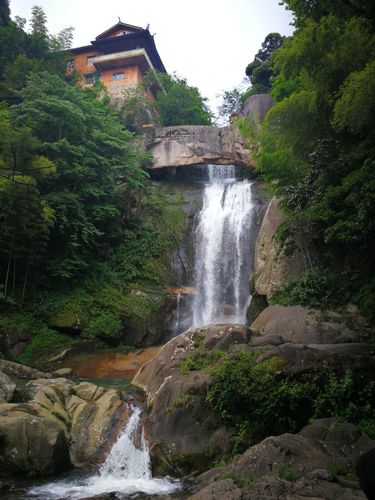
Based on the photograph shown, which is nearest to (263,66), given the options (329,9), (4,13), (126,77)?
(126,77)

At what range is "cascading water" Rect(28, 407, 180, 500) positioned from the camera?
6.47 m


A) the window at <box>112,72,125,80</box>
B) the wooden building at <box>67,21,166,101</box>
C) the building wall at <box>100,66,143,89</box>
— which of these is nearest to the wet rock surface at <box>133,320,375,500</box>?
the wooden building at <box>67,21,166,101</box>

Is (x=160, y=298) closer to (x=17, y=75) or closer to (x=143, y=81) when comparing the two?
(x=17, y=75)

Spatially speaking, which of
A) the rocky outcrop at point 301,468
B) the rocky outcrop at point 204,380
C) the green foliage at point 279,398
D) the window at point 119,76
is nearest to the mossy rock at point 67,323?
the rocky outcrop at point 204,380

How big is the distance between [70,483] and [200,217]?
60.0ft

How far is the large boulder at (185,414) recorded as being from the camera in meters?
7.25

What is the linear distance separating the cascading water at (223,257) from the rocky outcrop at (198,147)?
150 inches

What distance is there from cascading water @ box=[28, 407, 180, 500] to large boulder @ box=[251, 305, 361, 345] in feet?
11.6

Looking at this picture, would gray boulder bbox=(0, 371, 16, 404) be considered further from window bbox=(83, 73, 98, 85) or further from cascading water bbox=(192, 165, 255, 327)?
window bbox=(83, 73, 98, 85)

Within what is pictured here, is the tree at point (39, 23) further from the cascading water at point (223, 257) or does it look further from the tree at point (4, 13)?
the cascading water at point (223, 257)

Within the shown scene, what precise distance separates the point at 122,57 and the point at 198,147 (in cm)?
1268

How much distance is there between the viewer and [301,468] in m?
4.88

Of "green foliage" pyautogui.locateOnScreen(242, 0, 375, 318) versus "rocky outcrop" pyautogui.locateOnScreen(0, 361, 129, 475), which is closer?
"rocky outcrop" pyautogui.locateOnScreen(0, 361, 129, 475)

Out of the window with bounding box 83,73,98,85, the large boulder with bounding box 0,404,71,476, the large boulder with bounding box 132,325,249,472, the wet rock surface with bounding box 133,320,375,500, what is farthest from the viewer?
the window with bounding box 83,73,98,85
